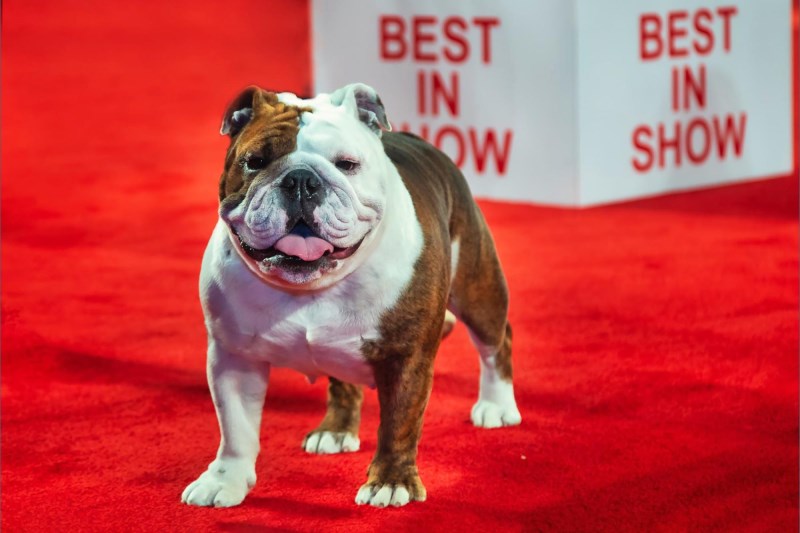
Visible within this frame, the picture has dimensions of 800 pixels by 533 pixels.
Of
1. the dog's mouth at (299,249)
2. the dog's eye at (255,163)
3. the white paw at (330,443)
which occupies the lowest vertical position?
the white paw at (330,443)

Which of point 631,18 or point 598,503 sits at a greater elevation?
point 631,18

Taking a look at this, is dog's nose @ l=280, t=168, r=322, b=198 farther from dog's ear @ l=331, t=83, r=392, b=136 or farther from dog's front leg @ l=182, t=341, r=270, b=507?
dog's front leg @ l=182, t=341, r=270, b=507

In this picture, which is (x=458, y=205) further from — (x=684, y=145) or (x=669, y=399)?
(x=684, y=145)

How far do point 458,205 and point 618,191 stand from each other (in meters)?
2.81

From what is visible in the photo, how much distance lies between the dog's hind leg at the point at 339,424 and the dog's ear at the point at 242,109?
2.66 feet

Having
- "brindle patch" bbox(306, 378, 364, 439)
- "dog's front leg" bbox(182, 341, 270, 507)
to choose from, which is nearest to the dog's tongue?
"dog's front leg" bbox(182, 341, 270, 507)

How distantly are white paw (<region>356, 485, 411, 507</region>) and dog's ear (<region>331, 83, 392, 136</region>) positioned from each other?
0.73 meters

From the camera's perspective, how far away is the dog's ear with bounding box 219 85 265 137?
269 cm

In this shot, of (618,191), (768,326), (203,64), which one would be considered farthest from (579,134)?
(203,64)

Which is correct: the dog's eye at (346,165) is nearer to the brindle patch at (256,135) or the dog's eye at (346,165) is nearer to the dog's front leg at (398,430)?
the brindle patch at (256,135)

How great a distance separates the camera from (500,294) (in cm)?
328

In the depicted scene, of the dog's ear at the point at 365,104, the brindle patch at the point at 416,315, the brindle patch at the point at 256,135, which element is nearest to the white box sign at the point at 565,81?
the brindle patch at the point at 416,315

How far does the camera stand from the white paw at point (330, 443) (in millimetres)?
3213

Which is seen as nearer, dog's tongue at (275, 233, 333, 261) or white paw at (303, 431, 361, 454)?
dog's tongue at (275, 233, 333, 261)
